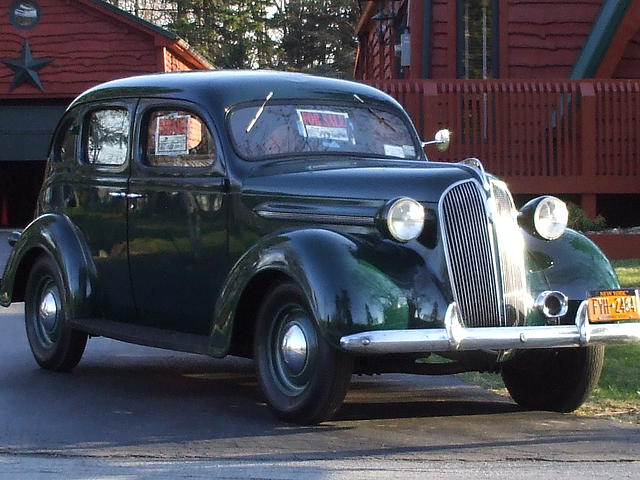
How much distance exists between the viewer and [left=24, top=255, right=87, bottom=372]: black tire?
28.3 ft

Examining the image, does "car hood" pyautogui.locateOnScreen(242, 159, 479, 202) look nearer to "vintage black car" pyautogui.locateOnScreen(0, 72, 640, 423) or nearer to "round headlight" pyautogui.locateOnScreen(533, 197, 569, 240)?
"vintage black car" pyautogui.locateOnScreen(0, 72, 640, 423)

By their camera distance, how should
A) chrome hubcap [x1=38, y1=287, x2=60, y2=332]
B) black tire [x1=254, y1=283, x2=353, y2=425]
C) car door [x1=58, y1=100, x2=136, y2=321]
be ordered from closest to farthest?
black tire [x1=254, y1=283, x2=353, y2=425] → car door [x1=58, y1=100, x2=136, y2=321] → chrome hubcap [x1=38, y1=287, x2=60, y2=332]

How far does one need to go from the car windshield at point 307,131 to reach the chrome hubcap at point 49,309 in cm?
195

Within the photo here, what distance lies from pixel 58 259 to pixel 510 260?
3.22 meters

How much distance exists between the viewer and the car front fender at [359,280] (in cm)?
637

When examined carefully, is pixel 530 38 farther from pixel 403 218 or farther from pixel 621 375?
pixel 403 218

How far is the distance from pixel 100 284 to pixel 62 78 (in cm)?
1998

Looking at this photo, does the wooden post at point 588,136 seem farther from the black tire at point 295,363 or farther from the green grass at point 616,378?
the black tire at point 295,363

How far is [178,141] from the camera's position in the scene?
802 centimetres

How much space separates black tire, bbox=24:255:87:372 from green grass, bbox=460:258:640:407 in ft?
8.53

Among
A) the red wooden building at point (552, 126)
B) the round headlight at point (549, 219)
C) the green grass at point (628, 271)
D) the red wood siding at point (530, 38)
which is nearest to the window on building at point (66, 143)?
the round headlight at point (549, 219)

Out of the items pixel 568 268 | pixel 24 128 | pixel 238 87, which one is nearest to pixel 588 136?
pixel 238 87

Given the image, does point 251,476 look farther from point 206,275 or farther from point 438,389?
point 438,389

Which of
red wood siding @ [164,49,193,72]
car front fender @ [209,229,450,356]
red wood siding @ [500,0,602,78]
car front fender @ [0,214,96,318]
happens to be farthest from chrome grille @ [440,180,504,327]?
red wood siding @ [164,49,193,72]
